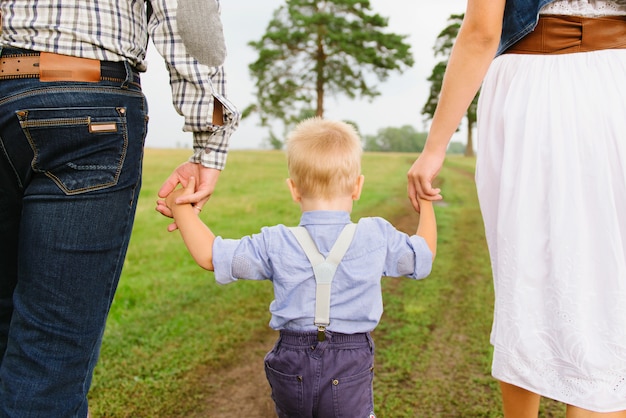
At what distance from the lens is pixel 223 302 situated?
4789 mm

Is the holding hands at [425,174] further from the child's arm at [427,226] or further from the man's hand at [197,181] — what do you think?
the man's hand at [197,181]

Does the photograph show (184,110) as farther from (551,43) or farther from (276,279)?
(551,43)

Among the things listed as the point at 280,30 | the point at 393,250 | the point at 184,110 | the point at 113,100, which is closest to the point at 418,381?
the point at 393,250

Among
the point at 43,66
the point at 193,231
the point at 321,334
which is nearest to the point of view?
the point at 43,66

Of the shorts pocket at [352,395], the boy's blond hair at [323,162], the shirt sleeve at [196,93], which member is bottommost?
the shorts pocket at [352,395]

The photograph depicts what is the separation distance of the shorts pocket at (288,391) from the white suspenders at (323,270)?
0.58 feet

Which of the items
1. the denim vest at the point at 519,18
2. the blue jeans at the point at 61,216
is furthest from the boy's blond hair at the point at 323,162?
the denim vest at the point at 519,18

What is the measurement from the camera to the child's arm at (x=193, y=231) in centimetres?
206

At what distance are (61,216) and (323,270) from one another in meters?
0.83

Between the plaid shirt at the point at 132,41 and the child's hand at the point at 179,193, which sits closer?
the plaid shirt at the point at 132,41

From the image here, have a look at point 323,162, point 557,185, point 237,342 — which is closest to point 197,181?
point 323,162

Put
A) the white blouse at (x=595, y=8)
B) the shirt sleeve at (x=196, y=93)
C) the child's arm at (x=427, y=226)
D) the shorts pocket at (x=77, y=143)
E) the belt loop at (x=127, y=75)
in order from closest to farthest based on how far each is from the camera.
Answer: the shorts pocket at (x=77, y=143), the belt loop at (x=127, y=75), the shirt sleeve at (x=196, y=93), the white blouse at (x=595, y=8), the child's arm at (x=427, y=226)

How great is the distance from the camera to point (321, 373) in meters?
1.99

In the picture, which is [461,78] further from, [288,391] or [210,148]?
[288,391]
